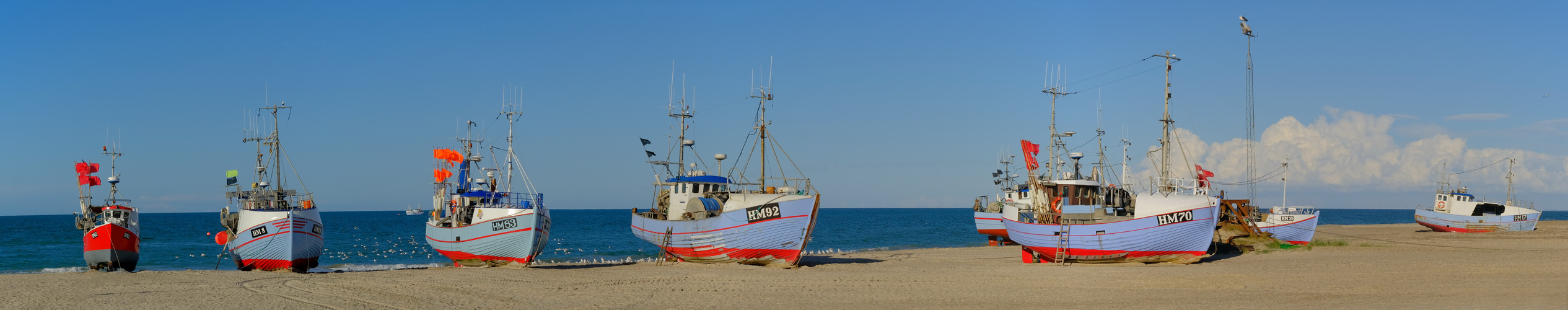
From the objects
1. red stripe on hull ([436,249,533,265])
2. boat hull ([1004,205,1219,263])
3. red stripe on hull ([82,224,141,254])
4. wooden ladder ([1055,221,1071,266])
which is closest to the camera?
boat hull ([1004,205,1219,263])

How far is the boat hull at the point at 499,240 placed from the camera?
2909 cm

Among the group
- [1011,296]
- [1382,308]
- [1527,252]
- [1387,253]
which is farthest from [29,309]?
[1527,252]

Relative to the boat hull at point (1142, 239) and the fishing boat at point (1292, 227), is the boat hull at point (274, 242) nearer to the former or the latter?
the boat hull at point (1142, 239)

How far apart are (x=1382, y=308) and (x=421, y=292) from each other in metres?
20.4

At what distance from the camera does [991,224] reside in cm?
4850

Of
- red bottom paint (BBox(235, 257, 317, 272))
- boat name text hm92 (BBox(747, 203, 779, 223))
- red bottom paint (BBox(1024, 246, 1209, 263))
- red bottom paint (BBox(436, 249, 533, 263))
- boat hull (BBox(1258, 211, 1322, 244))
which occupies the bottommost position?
red bottom paint (BBox(235, 257, 317, 272))

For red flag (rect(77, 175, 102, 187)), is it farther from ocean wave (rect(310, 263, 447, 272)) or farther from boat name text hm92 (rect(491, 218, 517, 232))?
boat name text hm92 (rect(491, 218, 517, 232))

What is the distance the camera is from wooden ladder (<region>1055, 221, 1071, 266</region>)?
28.9 metres

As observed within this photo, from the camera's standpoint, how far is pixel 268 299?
20.8 metres

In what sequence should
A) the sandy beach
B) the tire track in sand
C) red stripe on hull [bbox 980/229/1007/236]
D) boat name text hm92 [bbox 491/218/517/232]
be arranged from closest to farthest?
the sandy beach < the tire track in sand < boat name text hm92 [bbox 491/218/517/232] < red stripe on hull [bbox 980/229/1007/236]

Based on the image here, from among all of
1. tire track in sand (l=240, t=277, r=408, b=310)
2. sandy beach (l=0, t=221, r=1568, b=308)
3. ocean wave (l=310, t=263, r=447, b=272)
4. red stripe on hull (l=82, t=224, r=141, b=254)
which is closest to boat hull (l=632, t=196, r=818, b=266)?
sandy beach (l=0, t=221, r=1568, b=308)

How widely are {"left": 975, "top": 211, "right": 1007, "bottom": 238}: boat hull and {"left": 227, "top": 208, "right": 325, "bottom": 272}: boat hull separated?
3124cm

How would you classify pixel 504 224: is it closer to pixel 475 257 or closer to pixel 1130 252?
pixel 475 257

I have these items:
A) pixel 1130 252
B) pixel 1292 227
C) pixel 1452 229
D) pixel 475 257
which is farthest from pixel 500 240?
pixel 1452 229
